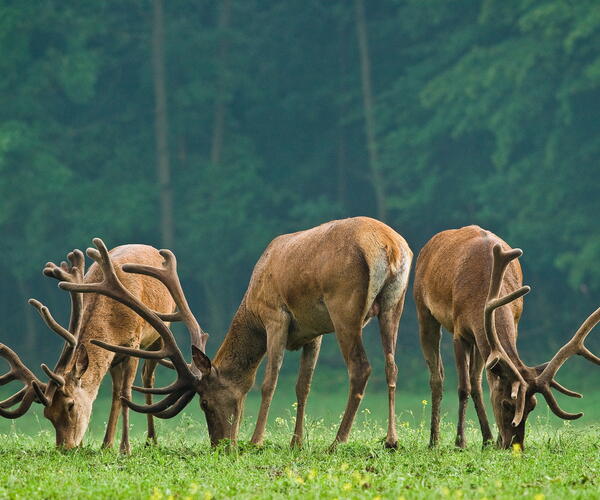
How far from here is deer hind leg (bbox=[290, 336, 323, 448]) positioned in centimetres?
1037

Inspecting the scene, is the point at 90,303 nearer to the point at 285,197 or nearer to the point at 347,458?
the point at 347,458

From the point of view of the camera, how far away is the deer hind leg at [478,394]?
9695 mm

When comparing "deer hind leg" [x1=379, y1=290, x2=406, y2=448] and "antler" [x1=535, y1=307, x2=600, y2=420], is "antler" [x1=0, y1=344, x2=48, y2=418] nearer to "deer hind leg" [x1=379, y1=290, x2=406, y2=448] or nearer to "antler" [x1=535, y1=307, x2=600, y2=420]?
"deer hind leg" [x1=379, y1=290, x2=406, y2=448]

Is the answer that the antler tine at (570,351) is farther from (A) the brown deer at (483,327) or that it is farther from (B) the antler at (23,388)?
(B) the antler at (23,388)

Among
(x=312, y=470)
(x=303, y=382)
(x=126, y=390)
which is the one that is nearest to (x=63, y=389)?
(x=126, y=390)

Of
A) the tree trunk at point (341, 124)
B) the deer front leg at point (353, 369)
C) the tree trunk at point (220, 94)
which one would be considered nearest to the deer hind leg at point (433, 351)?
the deer front leg at point (353, 369)

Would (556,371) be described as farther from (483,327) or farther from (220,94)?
(220,94)

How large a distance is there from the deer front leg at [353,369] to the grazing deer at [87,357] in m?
2.05

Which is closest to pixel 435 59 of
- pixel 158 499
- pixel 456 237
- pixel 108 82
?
pixel 108 82

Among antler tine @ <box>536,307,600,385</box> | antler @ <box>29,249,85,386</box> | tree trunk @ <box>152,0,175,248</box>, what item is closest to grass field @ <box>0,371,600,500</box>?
antler tine @ <box>536,307,600,385</box>

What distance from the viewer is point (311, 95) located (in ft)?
102

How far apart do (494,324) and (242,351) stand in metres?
2.60

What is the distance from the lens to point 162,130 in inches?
1144

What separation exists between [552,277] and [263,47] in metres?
10.2
